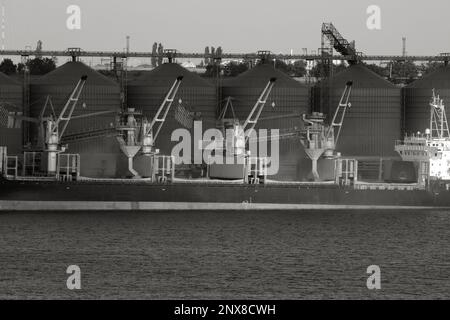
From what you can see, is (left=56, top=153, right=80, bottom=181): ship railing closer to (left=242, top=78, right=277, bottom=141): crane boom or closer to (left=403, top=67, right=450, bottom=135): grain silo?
(left=242, top=78, right=277, bottom=141): crane boom

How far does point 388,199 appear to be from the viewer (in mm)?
95625

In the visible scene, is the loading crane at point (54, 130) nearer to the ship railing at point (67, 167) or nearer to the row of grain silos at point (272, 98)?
the ship railing at point (67, 167)

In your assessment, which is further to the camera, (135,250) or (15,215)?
(15,215)

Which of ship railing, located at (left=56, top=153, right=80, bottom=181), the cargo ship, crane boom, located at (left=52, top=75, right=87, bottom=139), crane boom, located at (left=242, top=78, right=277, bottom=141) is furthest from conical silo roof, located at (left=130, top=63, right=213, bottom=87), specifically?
ship railing, located at (left=56, top=153, right=80, bottom=181)

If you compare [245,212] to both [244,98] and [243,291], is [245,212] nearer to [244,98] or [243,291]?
[244,98]

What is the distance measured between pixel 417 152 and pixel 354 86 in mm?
10699

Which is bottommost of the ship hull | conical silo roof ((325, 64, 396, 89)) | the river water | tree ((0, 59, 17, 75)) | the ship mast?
the river water

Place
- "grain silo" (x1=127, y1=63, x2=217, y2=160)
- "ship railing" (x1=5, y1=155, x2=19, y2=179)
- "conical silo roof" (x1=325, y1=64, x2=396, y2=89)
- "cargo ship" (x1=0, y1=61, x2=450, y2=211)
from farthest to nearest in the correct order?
"conical silo roof" (x1=325, y1=64, x2=396, y2=89), "grain silo" (x1=127, y1=63, x2=217, y2=160), "ship railing" (x1=5, y1=155, x2=19, y2=179), "cargo ship" (x1=0, y1=61, x2=450, y2=211)

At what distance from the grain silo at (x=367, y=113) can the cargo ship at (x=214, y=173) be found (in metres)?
1.80

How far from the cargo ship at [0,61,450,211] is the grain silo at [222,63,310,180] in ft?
6.08

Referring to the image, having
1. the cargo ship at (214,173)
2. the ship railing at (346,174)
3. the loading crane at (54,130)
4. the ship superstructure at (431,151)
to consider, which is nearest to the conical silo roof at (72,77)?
the loading crane at (54,130)

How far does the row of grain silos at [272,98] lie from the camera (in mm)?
106625

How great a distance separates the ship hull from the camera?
91.1 meters

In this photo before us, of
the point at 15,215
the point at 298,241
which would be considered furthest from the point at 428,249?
the point at 15,215
